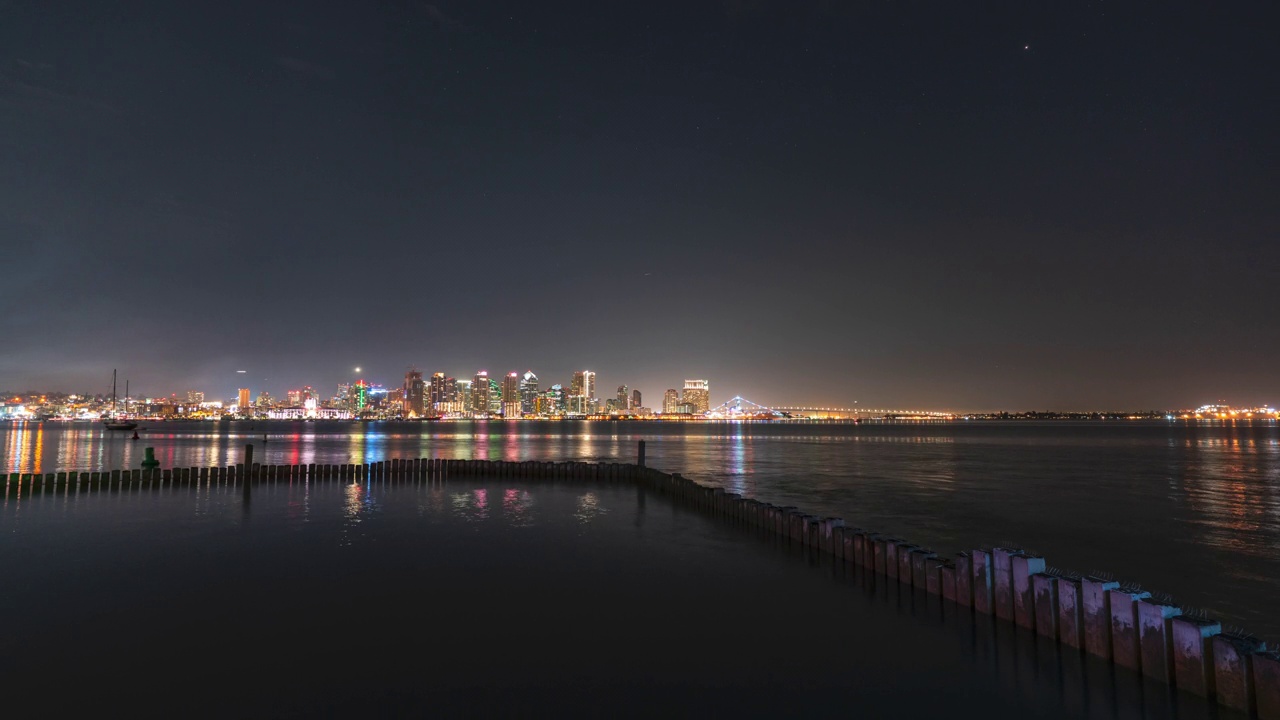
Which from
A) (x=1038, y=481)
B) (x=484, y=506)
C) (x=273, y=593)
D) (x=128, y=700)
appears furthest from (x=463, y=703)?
(x=1038, y=481)

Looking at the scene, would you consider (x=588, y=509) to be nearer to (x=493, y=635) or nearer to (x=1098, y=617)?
(x=493, y=635)

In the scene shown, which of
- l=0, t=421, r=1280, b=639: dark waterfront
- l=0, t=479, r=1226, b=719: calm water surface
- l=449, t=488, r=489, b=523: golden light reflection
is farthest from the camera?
l=449, t=488, r=489, b=523: golden light reflection

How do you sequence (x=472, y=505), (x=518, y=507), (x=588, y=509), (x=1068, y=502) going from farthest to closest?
1. (x=1068, y=502)
2. (x=472, y=505)
3. (x=518, y=507)
4. (x=588, y=509)

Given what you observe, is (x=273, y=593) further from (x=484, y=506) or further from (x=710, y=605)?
(x=484, y=506)

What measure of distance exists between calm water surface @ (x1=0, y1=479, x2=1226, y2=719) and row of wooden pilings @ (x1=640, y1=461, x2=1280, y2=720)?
36cm

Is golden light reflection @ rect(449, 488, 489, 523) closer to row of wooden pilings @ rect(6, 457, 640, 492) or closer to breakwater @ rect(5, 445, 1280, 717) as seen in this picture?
row of wooden pilings @ rect(6, 457, 640, 492)

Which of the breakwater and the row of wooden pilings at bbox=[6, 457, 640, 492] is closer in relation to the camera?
→ the breakwater

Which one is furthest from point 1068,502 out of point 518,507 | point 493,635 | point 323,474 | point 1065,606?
point 323,474

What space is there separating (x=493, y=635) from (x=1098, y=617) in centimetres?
889

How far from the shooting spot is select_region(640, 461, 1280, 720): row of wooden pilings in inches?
307

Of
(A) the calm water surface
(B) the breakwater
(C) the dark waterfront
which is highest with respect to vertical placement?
(B) the breakwater

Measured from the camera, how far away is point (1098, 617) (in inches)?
373

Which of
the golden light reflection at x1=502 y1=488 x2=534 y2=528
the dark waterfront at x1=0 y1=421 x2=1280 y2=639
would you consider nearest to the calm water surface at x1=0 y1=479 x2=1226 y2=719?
the golden light reflection at x1=502 y1=488 x2=534 y2=528

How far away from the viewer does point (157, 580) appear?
14195mm
